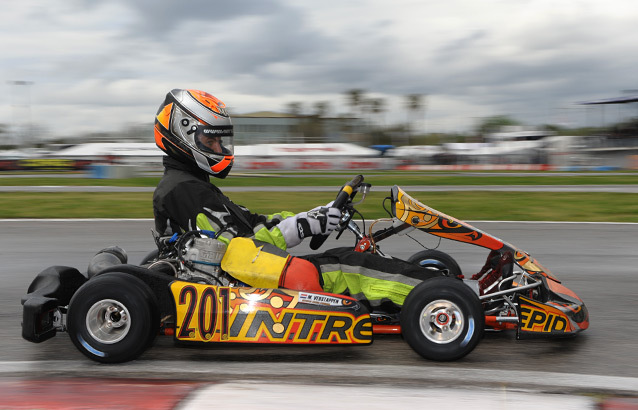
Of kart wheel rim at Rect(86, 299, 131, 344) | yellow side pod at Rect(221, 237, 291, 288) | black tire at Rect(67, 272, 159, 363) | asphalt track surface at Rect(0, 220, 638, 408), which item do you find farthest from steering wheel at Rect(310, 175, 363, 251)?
kart wheel rim at Rect(86, 299, 131, 344)

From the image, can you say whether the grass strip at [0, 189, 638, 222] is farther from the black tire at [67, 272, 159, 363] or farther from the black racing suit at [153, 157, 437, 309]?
the black tire at [67, 272, 159, 363]

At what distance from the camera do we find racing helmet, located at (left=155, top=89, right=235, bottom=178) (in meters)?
3.36

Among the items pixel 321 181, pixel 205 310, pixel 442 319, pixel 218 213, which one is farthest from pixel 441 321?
pixel 321 181

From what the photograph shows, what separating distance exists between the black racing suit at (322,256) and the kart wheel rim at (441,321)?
211 millimetres

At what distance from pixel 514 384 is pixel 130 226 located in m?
6.39

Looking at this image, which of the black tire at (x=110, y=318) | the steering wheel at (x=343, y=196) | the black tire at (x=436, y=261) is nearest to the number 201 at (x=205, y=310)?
the black tire at (x=110, y=318)

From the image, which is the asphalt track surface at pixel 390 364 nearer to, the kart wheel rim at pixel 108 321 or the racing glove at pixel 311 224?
the kart wheel rim at pixel 108 321

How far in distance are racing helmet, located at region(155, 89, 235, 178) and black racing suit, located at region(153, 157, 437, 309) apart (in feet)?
0.46

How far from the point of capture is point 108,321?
2.94 metres

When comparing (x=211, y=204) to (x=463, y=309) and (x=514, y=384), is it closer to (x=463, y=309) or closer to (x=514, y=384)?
(x=463, y=309)

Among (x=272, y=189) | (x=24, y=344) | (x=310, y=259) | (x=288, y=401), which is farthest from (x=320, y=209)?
(x=272, y=189)

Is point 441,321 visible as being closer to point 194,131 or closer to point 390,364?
point 390,364

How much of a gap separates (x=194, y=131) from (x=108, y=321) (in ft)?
3.55

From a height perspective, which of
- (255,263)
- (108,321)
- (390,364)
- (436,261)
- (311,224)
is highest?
(311,224)
